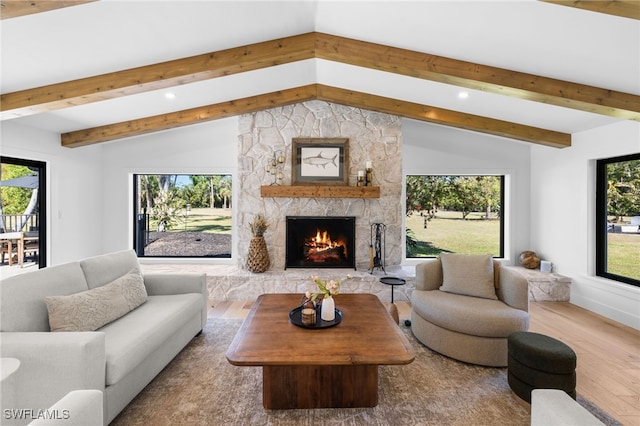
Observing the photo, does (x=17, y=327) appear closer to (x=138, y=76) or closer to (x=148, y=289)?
(x=148, y=289)

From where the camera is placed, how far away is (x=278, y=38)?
308 centimetres

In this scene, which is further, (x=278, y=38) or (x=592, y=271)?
(x=592, y=271)

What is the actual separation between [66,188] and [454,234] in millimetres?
6410

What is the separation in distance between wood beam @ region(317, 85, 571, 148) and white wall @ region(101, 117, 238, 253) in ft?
6.48

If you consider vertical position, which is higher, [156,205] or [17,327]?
[156,205]

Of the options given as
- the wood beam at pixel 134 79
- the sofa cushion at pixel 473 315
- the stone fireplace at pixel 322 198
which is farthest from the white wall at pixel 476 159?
the wood beam at pixel 134 79

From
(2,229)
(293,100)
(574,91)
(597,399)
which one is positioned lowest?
(597,399)

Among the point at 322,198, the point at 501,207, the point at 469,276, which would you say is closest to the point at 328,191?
the point at 322,198

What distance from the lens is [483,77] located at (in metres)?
2.96

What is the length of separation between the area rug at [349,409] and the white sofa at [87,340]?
18 centimetres

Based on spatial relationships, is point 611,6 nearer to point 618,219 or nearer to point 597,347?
point 597,347

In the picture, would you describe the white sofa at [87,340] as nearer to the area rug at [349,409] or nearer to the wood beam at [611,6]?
the area rug at [349,409]

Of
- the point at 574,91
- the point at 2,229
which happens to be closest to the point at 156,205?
the point at 2,229

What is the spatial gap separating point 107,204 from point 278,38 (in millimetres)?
4255
